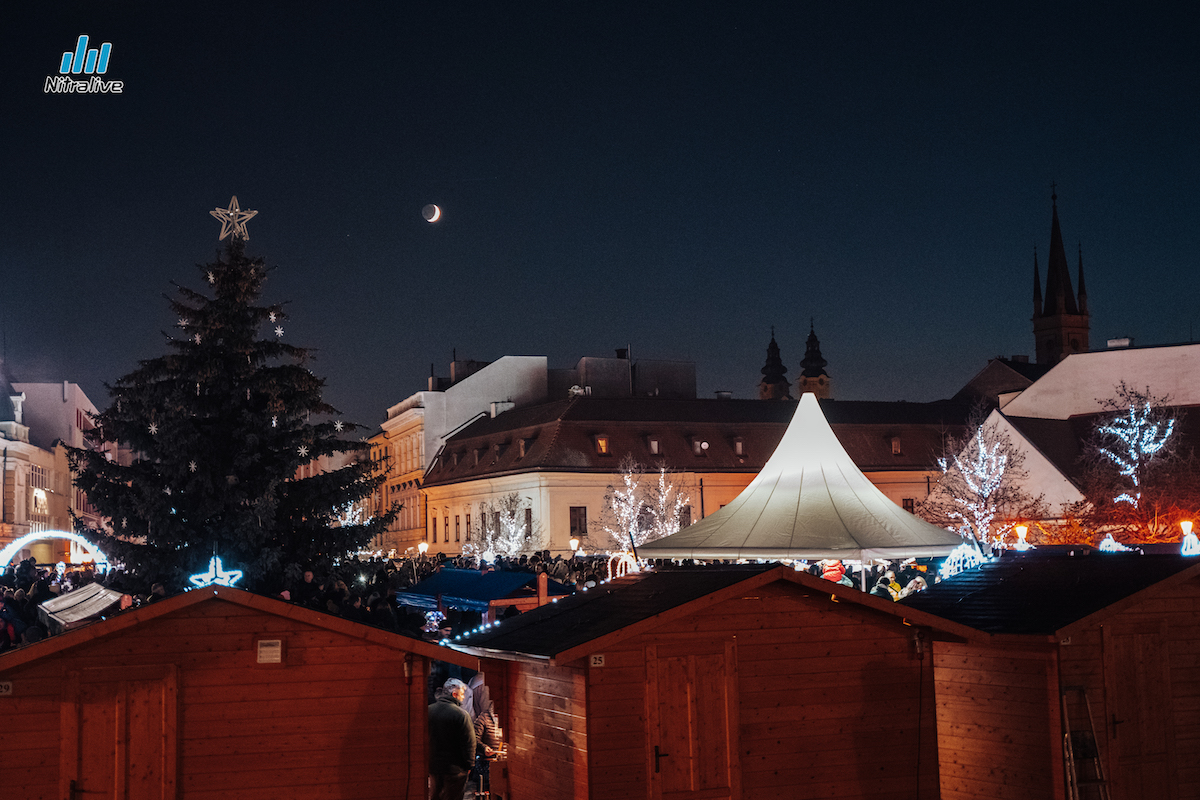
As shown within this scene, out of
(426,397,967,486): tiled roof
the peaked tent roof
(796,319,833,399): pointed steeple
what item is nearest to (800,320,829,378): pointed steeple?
(796,319,833,399): pointed steeple

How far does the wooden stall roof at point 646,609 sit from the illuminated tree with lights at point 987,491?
36.4m

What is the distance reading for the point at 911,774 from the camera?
13.0m

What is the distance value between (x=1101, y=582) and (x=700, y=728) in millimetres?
4784

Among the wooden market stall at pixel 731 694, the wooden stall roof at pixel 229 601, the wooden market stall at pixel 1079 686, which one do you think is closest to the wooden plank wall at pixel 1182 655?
the wooden market stall at pixel 1079 686

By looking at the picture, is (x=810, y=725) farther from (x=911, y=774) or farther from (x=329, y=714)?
(x=329, y=714)

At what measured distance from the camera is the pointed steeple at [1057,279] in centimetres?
12725

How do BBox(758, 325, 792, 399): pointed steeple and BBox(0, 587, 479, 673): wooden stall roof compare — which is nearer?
BBox(0, 587, 479, 673): wooden stall roof

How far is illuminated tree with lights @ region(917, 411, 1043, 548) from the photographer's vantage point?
50.1m

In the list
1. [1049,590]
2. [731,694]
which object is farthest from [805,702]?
[1049,590]

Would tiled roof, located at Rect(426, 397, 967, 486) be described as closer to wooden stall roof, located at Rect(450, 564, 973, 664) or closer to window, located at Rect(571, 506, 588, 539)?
window, located at Rect(571, 506, 588, 539)

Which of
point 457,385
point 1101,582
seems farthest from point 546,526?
point 1101,582

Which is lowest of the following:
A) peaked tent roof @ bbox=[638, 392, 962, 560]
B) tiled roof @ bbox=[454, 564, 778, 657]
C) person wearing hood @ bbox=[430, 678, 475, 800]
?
person wearing hood @ bbox=[430, 678, 475, 800]

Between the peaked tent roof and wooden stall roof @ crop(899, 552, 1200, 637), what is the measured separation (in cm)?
479

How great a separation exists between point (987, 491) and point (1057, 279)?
8496 centimetres
